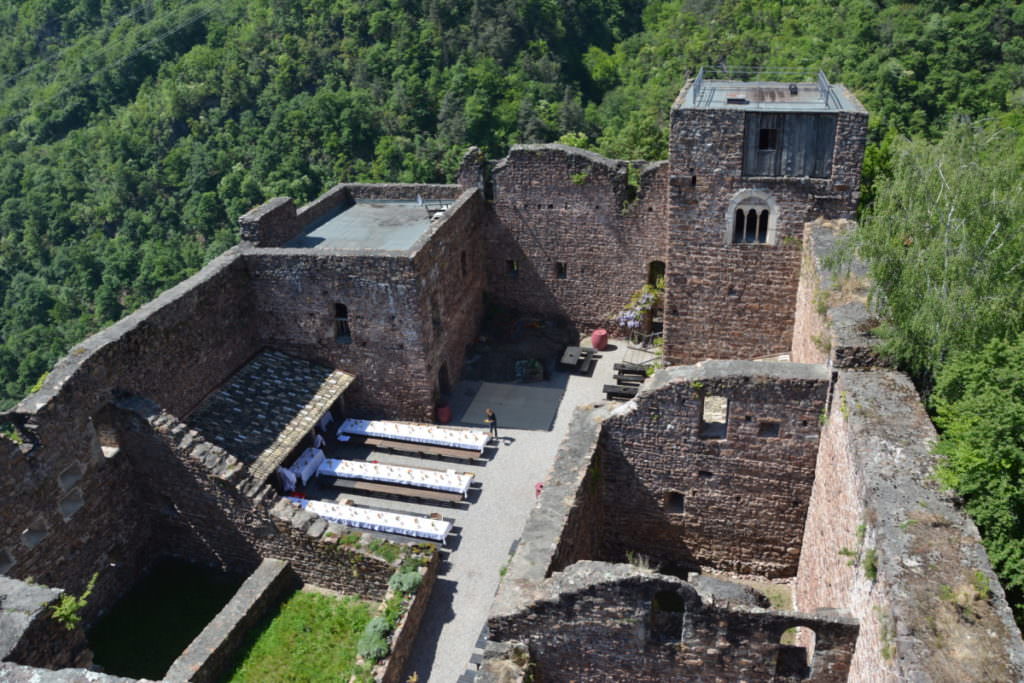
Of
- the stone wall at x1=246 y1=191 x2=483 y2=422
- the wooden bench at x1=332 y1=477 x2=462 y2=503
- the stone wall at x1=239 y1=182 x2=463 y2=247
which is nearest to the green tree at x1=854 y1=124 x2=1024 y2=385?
the wooden bench at x1=332 y1=477 x2=462 y2=503

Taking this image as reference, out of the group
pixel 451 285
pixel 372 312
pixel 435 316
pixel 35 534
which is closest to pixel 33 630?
pixel 35 534

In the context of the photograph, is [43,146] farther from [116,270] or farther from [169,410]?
[169,410]

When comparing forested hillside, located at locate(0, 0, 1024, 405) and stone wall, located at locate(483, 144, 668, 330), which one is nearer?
stone wall, located at locate(483, 144, 668, 330)

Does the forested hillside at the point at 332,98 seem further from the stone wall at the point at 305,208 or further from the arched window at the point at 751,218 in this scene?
the stone wall at the point at 305,208

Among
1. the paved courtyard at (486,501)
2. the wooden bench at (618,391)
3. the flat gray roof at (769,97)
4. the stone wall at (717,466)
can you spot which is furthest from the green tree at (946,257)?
the paved courtyard at (486,501)

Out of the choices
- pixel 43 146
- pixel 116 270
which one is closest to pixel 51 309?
pixel 116 270

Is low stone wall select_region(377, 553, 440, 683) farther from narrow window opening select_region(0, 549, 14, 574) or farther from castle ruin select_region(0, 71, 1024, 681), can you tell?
narrow window opening select_region(0, 549, 14, 574)
